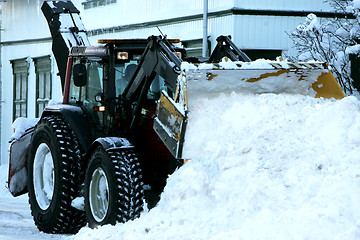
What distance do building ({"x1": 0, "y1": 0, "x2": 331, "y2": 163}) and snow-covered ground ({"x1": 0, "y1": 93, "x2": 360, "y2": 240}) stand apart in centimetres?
833

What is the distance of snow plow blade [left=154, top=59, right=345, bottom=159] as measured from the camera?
739 cm

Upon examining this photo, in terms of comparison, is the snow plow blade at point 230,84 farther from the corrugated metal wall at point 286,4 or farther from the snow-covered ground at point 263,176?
the corrugated metal wall at point 286,4

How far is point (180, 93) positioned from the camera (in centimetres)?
748

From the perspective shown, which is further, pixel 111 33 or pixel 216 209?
pixel 111 33

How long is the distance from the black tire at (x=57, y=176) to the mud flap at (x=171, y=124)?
151 centimetres

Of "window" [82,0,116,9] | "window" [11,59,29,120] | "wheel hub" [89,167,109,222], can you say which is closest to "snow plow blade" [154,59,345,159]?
"wheel hub" [89,167,109,222]

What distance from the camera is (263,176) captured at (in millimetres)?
6457

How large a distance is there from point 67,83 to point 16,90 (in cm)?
1601

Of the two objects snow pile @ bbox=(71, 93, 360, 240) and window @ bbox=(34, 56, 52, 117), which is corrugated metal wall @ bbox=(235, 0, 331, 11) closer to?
snow pile @ bbox=(71, 93, 360, 240)

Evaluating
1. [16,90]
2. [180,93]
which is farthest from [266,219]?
[16,90]

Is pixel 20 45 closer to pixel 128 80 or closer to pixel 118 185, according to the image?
pixel 128 80

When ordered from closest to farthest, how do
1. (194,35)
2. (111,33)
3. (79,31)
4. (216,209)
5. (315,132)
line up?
(216,209), (315,132), (79,31), (194,35), (111,33)

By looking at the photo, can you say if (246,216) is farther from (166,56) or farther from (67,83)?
(67,83)

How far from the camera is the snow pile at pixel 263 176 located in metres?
5.92
